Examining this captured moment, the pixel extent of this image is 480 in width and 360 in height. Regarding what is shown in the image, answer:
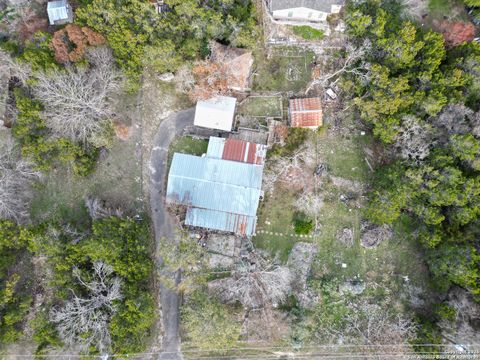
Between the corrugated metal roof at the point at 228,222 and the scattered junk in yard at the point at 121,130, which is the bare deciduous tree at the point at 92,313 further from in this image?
the scattered junk in yard at the point at 121,130

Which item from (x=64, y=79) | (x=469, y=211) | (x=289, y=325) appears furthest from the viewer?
(x=289, y=325)

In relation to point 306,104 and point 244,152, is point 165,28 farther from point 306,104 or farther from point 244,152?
point 306,104

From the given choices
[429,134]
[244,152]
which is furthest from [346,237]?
[244,152]

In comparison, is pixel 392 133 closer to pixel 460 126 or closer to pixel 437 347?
pixel 460 126

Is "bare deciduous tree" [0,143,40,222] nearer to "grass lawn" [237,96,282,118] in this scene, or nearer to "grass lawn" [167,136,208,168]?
"grass lawn" [167,136,208,168]

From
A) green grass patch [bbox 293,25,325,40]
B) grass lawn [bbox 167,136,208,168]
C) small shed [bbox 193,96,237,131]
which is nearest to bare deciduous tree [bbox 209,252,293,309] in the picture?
grass lawn [bbox 167,136,208,168]

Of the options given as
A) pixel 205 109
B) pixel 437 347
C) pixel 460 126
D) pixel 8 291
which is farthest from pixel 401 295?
pixel 8 291
